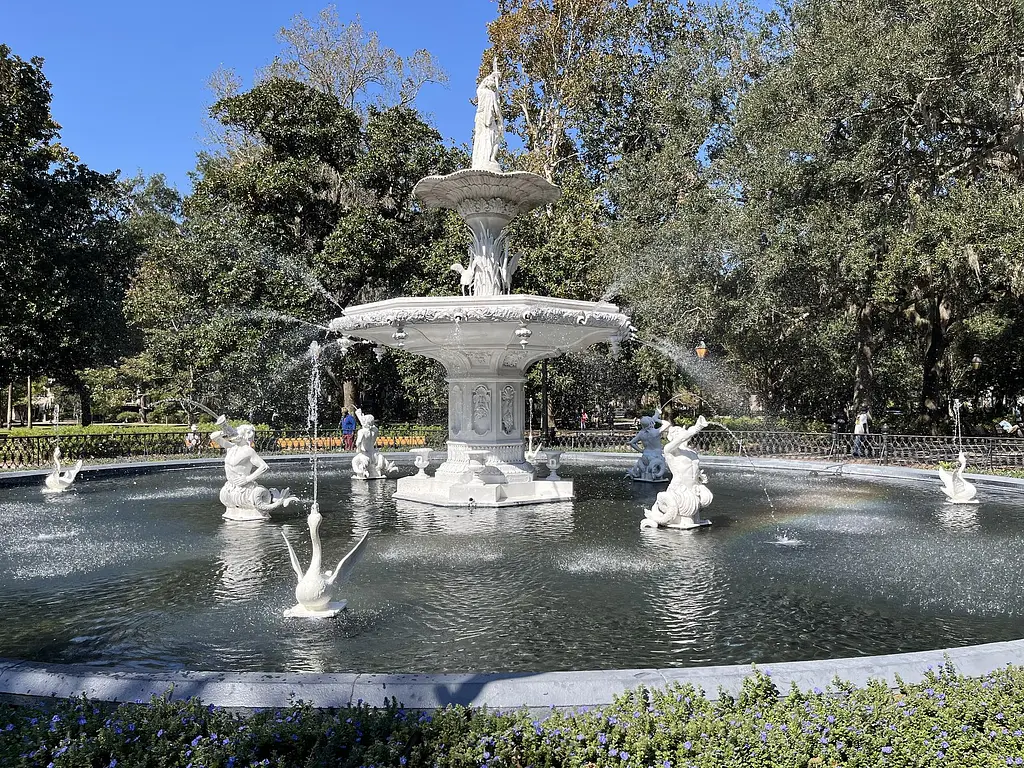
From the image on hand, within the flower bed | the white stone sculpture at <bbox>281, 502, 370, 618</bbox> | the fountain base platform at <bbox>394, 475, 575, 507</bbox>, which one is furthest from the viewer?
the fountain base platform at <bbox>394, 475, 575, 507</bbox>

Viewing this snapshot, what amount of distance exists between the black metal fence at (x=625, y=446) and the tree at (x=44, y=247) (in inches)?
164

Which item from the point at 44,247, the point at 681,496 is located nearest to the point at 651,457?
the point at 681,496

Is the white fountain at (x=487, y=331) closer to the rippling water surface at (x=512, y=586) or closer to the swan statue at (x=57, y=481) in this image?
the rippling water surface at (x=512, y=586)

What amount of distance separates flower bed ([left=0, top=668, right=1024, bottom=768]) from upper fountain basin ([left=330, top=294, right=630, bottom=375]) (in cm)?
855

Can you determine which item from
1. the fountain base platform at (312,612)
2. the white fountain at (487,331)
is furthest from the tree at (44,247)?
the fountain base platform at (312,612)

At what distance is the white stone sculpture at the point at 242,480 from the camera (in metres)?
11.5

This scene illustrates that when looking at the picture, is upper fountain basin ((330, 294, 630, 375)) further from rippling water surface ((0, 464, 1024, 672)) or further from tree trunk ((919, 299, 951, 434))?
tree trunk ((919, 299, 951, 434))

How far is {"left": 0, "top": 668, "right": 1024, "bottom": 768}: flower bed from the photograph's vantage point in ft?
12.5

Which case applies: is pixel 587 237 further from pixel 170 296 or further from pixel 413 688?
pixel 413 688

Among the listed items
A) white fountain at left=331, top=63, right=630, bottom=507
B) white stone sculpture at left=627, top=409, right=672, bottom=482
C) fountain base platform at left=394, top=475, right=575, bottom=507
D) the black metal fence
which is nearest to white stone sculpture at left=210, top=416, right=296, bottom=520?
fountain base platform at left=394, top=475, right=575, bottom=507

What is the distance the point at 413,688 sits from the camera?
4.52 m

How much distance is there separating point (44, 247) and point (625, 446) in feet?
75.4

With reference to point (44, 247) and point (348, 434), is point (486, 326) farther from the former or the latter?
point (44, 247)

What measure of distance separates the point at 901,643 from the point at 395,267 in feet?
85.2
